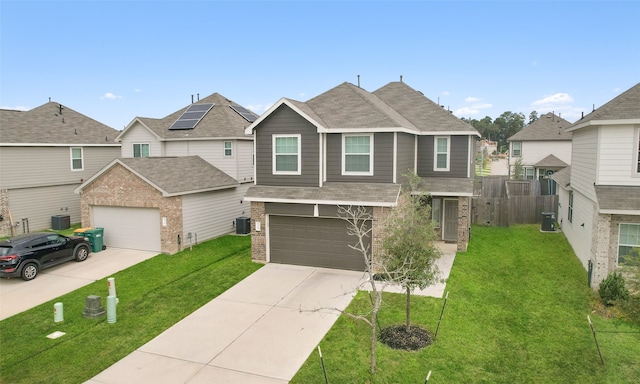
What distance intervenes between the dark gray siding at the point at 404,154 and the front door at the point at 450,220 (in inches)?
115

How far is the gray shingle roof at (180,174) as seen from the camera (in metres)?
18.8

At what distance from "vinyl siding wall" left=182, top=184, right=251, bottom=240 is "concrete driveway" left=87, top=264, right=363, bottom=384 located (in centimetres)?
576

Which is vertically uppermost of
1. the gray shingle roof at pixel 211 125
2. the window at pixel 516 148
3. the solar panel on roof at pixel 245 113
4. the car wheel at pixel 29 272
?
the solar panel on roof at pixel 245 113

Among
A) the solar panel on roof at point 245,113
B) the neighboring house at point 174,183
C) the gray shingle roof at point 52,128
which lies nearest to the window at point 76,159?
the gray shingle roof at point 52,128

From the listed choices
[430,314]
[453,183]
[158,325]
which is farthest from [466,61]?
[158,325]

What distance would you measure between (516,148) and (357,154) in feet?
92.7

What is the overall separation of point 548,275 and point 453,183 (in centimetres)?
564

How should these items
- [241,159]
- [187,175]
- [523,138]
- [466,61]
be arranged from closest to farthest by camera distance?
[187,175] < [241,159] < [466,61] < [523,138]

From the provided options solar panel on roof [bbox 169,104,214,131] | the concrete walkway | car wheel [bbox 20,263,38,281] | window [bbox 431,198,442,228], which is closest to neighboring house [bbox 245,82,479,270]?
the concrete walkway

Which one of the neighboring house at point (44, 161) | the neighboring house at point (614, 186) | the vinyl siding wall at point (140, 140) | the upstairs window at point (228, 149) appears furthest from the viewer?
the vinyl siding wall at point (140, 140)

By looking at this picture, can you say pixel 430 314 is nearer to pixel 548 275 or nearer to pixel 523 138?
pixel 548 275

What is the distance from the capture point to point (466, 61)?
27.3 m

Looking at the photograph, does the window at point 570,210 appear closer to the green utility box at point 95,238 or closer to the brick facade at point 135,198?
the brick facade at point 135,198

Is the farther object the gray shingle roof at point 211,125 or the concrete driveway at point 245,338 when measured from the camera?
the gray shingle roof at point 211,125
